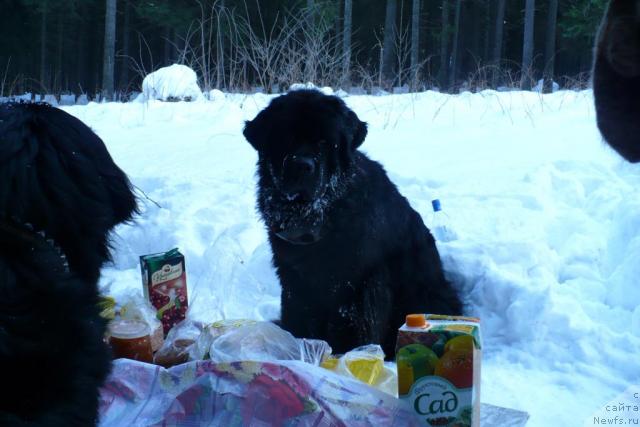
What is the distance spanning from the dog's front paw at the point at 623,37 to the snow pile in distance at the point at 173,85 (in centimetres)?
839

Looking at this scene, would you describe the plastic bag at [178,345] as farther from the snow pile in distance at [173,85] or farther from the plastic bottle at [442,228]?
the snow pile in distance at [173,85]

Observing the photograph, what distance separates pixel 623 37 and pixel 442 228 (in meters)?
2.95

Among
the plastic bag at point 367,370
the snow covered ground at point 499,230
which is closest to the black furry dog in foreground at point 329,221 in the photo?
the snow covered ground at point 499,230

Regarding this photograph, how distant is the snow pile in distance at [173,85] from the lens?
9633 mm

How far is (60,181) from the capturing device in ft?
4.93

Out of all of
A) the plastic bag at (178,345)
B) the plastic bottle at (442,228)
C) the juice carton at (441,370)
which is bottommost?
the plastic bag at (178,345)

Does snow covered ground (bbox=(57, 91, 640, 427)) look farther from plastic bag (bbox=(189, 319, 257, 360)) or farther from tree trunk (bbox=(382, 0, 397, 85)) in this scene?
tree trunk (bbox=(382, 0, 397, 85))

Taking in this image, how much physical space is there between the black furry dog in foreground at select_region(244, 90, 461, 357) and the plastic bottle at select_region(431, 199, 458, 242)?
0.89 metres

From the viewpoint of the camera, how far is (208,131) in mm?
6805

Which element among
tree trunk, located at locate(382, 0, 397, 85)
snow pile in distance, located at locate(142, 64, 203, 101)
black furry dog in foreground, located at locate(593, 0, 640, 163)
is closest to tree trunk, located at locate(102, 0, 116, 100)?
snow pile in distance, located at locate(142, 64, 203, 101)

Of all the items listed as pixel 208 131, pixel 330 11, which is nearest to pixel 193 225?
pixel 208 131

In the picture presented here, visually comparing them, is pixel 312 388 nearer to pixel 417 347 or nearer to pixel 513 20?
pixel 417 347

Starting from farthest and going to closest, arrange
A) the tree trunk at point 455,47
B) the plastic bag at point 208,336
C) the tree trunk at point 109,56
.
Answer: the tree trunk at point 455,47, the tree trunk at point 109,56, the plastic bag at point 208,336

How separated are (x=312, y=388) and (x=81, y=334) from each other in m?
0.72
